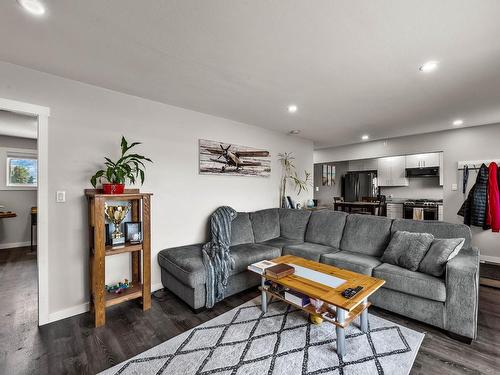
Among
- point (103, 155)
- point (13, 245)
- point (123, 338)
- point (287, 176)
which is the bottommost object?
point (123, 338)

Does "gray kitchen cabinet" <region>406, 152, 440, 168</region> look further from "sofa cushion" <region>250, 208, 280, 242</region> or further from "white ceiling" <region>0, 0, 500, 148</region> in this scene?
"sofa cushion" <region>250, 208, 280, 242</region>

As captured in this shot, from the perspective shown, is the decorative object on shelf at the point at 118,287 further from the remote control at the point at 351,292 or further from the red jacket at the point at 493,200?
the red jacket at the point at 493,200

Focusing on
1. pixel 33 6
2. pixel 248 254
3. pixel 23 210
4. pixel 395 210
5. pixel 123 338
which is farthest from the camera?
pixel 395 210

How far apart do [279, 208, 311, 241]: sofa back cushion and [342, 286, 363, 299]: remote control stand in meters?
1.90

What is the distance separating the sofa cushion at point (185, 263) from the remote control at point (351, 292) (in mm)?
1399

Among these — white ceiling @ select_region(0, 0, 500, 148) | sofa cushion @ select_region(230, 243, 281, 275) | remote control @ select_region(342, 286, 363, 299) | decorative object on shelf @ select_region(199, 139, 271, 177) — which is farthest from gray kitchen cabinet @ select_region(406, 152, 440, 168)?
remote control @ select_region(342, 286, 363, 299)

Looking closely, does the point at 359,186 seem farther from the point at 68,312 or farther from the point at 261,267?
the point at 68,312

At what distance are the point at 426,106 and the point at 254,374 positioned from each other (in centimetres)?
368

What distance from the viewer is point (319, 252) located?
3.11 m

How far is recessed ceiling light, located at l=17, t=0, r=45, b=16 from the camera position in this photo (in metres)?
1.39

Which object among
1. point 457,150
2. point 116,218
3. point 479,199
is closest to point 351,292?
point 116,218

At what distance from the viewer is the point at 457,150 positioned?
449 cm

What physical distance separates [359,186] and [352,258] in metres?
4.69

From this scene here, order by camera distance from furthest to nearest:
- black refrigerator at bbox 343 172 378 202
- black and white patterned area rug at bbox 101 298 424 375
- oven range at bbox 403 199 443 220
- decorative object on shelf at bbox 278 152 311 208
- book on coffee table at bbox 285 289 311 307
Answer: black refrigerator at bbox 343 172 378 202, oven range at bbox 403 199 443 220, decorative object on shelf at bbox 278 152 311 208, book on coffee table at bbox 285 289 311 307, black and white patterned area rug at bbox 101 298 424 375
